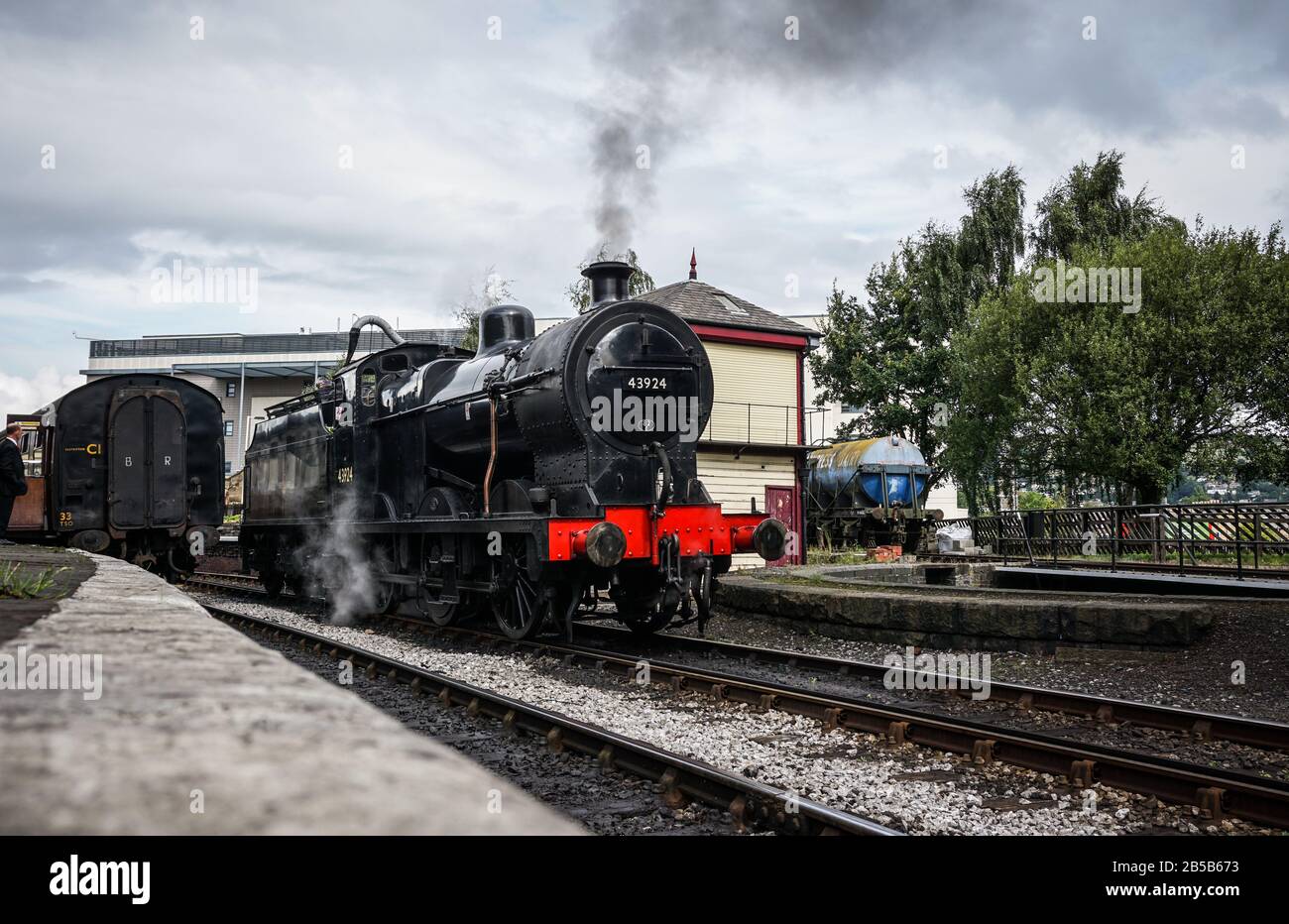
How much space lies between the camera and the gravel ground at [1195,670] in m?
7.89

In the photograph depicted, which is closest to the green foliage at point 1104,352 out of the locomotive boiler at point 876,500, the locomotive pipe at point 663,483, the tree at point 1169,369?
the tree at point 1169,369

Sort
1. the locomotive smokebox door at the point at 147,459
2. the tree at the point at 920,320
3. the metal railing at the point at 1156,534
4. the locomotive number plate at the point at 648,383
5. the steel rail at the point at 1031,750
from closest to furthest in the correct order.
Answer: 1. the steel rail at the point at 1031,750
2. the locomotive number plate at the point at 648,383
3. the metal railing at the point at 1156,534
4. the locomotive smokebox door at the point at 147,459
5. the tree at the point at 920,320

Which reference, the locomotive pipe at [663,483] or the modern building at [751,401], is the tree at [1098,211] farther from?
the locomotive pipe at [663,483]

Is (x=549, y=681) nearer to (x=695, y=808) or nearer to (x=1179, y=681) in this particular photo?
(x=695, y=808)

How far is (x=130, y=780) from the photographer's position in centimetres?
105

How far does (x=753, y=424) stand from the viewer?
74.5ft

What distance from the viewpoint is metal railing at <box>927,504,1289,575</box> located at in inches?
586

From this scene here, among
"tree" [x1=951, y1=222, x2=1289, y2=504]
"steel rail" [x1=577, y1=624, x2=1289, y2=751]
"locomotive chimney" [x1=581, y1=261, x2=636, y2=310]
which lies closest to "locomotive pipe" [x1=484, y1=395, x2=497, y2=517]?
"locomotive chimney" [x1=581, y1=261, x2=636, y2=310]

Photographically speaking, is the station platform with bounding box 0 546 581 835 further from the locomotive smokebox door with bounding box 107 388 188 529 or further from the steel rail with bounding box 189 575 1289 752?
the locomotive smokebox door with bounding box 107 388 188 529

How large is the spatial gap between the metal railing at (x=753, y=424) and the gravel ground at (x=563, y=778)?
48.6 ft

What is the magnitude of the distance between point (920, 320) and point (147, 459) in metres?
28.3

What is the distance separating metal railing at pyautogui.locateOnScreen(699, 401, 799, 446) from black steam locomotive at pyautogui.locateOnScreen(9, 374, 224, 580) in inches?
423
